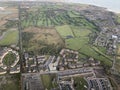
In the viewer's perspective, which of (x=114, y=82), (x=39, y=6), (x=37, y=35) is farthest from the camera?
(x=39, y=6)

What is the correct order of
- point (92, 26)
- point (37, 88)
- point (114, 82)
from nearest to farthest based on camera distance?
1. point (37, 88)
2. point (114, 82)
3. point (92, 26)

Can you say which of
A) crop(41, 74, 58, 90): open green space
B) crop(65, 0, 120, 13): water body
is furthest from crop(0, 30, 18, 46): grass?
crop(65, 0, 120, 13): water body

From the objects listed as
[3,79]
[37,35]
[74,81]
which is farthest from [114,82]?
[37,35]

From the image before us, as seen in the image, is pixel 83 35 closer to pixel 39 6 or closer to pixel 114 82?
pixel 114 82

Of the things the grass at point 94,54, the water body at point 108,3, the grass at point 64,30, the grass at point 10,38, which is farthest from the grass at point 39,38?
the water body at point 108,3

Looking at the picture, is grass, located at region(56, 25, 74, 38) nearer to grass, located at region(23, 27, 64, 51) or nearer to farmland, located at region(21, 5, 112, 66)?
farmland, located at region(21, 5, 112, 66)
